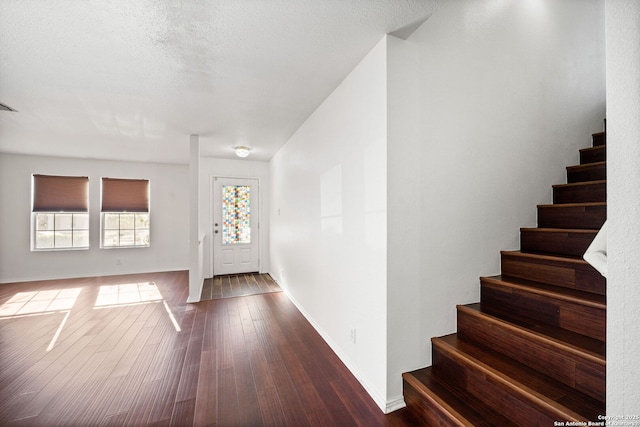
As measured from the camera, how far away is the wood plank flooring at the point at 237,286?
4430mm

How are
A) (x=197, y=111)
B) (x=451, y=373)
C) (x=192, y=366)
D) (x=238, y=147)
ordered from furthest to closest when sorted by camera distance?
1. (x=238, y=147)
2. (x=197, y=111)
3. (x=192, y=366)
4. (x=451, y=373)

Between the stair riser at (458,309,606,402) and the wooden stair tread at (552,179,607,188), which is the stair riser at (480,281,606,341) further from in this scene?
the wooden stair tread at (552,179,607,188)

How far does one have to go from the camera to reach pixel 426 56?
188 centimetres

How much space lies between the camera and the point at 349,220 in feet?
7.43

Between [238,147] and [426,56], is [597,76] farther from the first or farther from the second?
[238,147]

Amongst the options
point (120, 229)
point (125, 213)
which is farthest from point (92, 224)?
point (125, 213)

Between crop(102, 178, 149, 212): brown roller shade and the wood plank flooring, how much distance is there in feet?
8.30

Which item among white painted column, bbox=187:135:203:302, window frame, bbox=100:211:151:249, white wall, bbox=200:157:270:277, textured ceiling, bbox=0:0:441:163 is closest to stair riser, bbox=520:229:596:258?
textured ceiling, bbox=0:0:441:163

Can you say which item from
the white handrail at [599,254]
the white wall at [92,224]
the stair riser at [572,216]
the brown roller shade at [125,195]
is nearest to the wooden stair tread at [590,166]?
the stair riser at [572,216]

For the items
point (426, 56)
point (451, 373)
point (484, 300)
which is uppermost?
point (426, 56)

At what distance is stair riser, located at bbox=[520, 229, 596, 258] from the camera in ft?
6.19

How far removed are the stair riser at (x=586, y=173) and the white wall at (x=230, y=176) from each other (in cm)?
495

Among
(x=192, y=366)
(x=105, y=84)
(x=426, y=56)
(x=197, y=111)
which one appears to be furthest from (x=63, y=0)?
(x=192, y=366)

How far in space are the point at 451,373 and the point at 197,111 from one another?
11.5 feet
